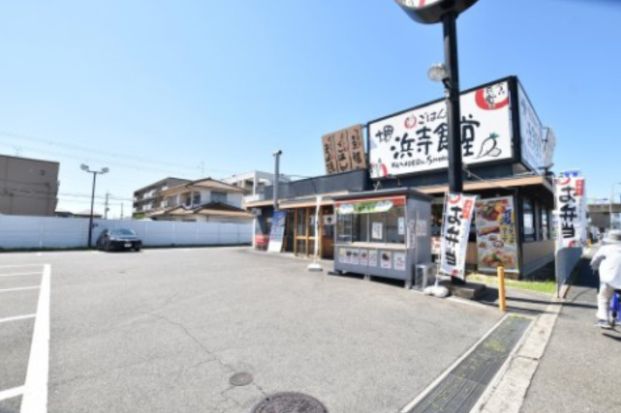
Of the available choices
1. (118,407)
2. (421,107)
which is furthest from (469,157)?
(118,407)

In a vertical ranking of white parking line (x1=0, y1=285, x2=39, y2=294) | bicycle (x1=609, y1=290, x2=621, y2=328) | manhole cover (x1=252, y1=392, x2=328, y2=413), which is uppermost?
bicycle (x1=609, y1=290, x2=621, y2=328)

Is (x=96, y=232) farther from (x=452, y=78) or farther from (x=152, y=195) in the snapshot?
(x=152, y=195)

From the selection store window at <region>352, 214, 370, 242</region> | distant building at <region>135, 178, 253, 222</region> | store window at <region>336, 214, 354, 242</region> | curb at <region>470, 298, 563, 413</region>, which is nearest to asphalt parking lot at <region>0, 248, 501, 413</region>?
curb at <region>470, 298, 563, 413</region>

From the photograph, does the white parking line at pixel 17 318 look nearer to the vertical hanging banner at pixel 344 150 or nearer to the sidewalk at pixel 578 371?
the sidewalk at pixel 578 371

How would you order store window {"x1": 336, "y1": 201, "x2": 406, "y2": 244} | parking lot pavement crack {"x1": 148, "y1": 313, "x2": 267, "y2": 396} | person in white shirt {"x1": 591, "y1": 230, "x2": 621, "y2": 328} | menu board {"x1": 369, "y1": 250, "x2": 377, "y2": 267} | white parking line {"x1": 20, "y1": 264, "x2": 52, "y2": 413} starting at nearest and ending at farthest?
white parking line {"x1": 20, "y1": 264, "x2": 52, "y2": 413}
parking lot pavement crack {"x1": 148, "y1": 313, "x2": 267, "y2": 396}
person in white shirt {"x1": 591, "y1": 230, "x2": 621, "y2": 328}
menu board {"x1": 369, "y1": 250, "x2": 377, "y2": 267}
store window {"x1": 336, "y1": 201, "x2": 406, "y2": 244}

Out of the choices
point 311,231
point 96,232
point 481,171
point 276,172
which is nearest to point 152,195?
point 96,232

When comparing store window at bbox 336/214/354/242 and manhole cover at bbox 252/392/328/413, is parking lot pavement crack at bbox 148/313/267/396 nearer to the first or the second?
manhole cover at bbox 252/392/328/413

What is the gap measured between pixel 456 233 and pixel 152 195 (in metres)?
57.8

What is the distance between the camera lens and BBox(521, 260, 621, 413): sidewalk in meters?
2.69

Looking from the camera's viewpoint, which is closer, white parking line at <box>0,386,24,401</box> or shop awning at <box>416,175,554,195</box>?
white parking line at <box>0,386,24,401</box>

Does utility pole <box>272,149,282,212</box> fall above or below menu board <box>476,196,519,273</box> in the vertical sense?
above

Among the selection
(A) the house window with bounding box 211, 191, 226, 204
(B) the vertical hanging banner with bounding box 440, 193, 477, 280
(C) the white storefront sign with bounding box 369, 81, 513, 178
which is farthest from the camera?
(A) the house window with bounding box 211, 191, 226, 204

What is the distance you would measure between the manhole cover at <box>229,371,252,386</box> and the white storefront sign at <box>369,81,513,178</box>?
32.5 feet

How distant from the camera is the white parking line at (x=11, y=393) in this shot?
258cm
